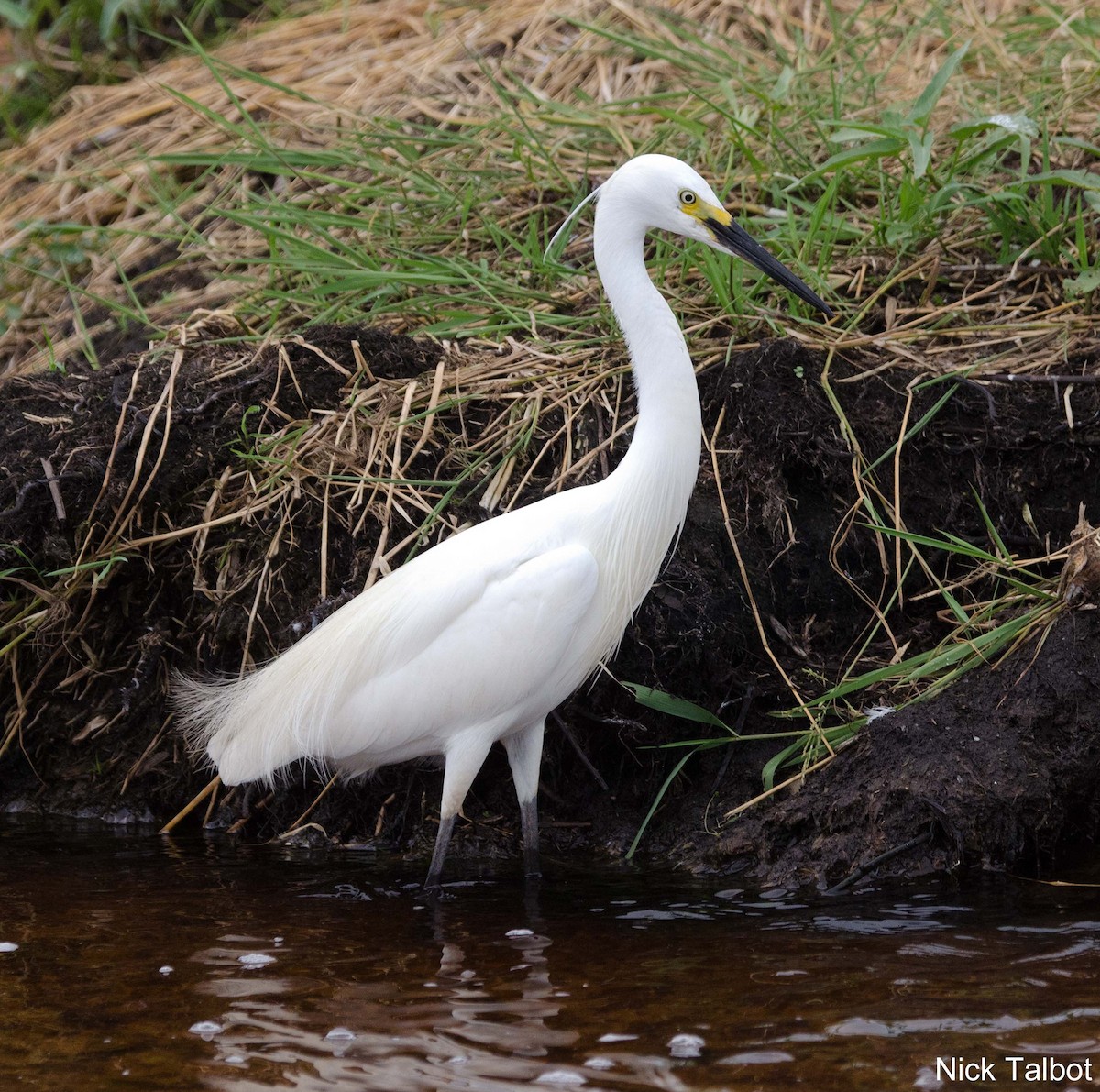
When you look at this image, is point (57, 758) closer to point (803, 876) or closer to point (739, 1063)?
point (803, 876)

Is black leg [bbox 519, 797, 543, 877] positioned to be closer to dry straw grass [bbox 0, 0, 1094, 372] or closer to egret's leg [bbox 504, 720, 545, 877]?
egret's leg [bbox 504, 720, 545, 877]

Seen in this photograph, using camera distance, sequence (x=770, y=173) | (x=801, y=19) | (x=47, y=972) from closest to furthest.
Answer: (x=47, y=972) < (x=770, y=173) < (x=801, y=19)

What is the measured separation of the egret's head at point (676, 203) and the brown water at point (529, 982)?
1.60 meters

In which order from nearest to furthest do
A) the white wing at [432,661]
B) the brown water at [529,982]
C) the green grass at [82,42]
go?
the brown water at [529,982] → the white wing at [432,661] → the green grass at [82,42]

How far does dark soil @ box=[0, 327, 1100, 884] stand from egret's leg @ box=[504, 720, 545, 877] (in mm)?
280

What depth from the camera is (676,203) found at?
3217 millimetres

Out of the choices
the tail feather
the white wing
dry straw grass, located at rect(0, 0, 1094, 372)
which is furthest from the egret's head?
the tail feather

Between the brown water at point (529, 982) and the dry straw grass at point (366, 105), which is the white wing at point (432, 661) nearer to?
the brown water at point (529, 982)

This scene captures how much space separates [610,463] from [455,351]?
0.68 metres

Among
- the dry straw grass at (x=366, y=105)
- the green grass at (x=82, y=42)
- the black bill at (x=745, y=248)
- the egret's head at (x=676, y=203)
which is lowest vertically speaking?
the black bill at (x=745, y=248)

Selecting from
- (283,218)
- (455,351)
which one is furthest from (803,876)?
(283,218)

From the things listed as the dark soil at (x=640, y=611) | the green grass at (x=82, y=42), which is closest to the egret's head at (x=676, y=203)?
the dark soil at (x=640, y=611)

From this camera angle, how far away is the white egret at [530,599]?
10.4ft

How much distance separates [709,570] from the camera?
148 inches
